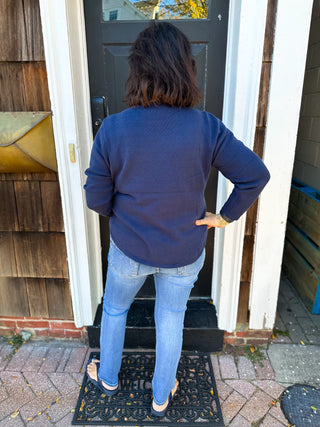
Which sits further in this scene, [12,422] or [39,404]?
[39,404]

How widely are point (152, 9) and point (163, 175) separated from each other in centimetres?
124

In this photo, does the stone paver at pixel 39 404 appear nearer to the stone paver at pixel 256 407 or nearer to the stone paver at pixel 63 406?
the stone paver at pixel 63 406

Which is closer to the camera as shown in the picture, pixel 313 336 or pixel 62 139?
pixel 62 139

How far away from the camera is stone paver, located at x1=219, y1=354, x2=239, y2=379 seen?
6.53 feet

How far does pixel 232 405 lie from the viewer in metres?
1.79

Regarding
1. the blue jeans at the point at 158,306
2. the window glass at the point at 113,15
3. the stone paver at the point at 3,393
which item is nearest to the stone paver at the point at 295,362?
the blue jeans at the point at 158,306

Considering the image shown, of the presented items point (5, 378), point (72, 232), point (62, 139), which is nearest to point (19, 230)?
point (72, 232)

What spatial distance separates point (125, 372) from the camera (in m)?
1.98

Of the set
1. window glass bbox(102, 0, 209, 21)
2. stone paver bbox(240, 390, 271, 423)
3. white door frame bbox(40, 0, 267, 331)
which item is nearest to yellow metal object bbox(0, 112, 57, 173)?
white door frame bbox(40, 0, 267, 331)

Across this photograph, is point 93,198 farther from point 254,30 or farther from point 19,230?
point 254,30

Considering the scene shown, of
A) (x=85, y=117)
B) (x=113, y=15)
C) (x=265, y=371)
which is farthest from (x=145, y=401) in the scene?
(x=113, y=15)

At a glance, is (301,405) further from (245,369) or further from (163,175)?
(163,175)

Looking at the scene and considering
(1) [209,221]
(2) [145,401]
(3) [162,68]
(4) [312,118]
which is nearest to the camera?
(3) [162,68]

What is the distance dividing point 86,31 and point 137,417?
2.21 metres
